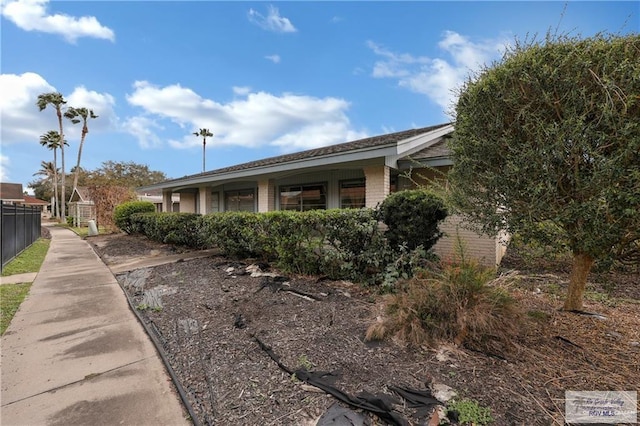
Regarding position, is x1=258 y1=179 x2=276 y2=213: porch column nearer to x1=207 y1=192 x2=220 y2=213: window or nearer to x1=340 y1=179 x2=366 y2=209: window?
x1=340 y1=179 x2=366 y2=209: window

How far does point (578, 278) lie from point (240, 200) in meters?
13.2

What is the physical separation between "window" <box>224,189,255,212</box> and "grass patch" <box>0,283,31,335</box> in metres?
8.35

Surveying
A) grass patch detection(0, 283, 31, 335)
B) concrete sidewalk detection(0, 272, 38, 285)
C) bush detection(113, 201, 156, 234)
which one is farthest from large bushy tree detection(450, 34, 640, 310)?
bush detection(113, 201, 156, 234)

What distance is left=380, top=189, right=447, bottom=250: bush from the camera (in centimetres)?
502

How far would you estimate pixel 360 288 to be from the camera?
5.23 metres

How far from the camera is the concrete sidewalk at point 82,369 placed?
2.28m

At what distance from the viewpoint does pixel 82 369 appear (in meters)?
2.95

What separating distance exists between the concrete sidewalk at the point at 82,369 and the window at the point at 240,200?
875 centimetres

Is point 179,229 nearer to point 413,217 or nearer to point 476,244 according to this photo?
point 413,217

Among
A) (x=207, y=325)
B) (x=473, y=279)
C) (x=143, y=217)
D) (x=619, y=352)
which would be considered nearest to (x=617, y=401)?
(x=619, y=352)

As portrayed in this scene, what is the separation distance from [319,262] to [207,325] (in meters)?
2.54

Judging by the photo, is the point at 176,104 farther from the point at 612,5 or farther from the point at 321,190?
the point at 612,5

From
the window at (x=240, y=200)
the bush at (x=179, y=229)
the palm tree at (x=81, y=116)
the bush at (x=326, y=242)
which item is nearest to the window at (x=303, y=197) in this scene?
the window at (x=240, y=200)

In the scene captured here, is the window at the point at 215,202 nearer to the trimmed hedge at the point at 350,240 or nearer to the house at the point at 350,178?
the house at the point at 350,178
